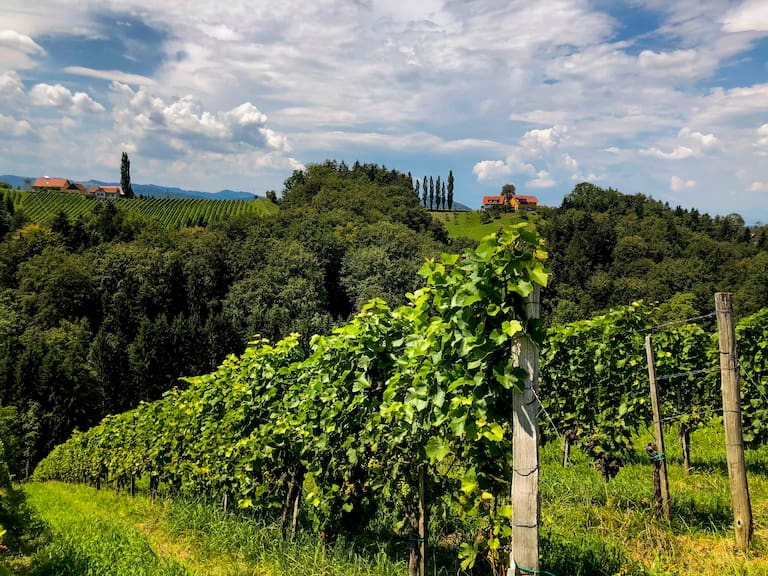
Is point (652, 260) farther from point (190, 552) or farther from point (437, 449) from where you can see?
point (437, 449)

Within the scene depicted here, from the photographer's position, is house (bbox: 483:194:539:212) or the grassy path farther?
house (bbox: 483:194:539:212)

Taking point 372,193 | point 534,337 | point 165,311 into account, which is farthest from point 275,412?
point 372,193

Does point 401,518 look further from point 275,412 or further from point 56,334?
point 56,334

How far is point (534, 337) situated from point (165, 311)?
60016mm

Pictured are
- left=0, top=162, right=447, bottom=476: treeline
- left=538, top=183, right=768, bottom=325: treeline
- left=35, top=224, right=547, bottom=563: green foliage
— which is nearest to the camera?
left=35, top=224, right=547, bottom=563: green foliage

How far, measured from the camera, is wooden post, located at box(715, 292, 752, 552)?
15.8ft

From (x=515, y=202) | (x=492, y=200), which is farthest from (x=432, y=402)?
(x=492, y=200)

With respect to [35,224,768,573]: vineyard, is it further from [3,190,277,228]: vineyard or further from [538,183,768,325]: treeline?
[3,190,277,228]: vineyard

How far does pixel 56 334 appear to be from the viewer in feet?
147

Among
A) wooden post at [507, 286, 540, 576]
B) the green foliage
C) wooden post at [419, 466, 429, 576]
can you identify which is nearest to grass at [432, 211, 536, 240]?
the green foliage

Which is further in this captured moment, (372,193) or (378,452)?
(372,193)

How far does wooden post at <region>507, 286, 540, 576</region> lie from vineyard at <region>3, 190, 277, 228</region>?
85.4 m

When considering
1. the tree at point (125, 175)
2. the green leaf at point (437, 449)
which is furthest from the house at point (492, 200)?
the green leaf at point (437, 449)

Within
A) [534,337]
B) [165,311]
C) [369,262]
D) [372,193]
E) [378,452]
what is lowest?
[378,452]
